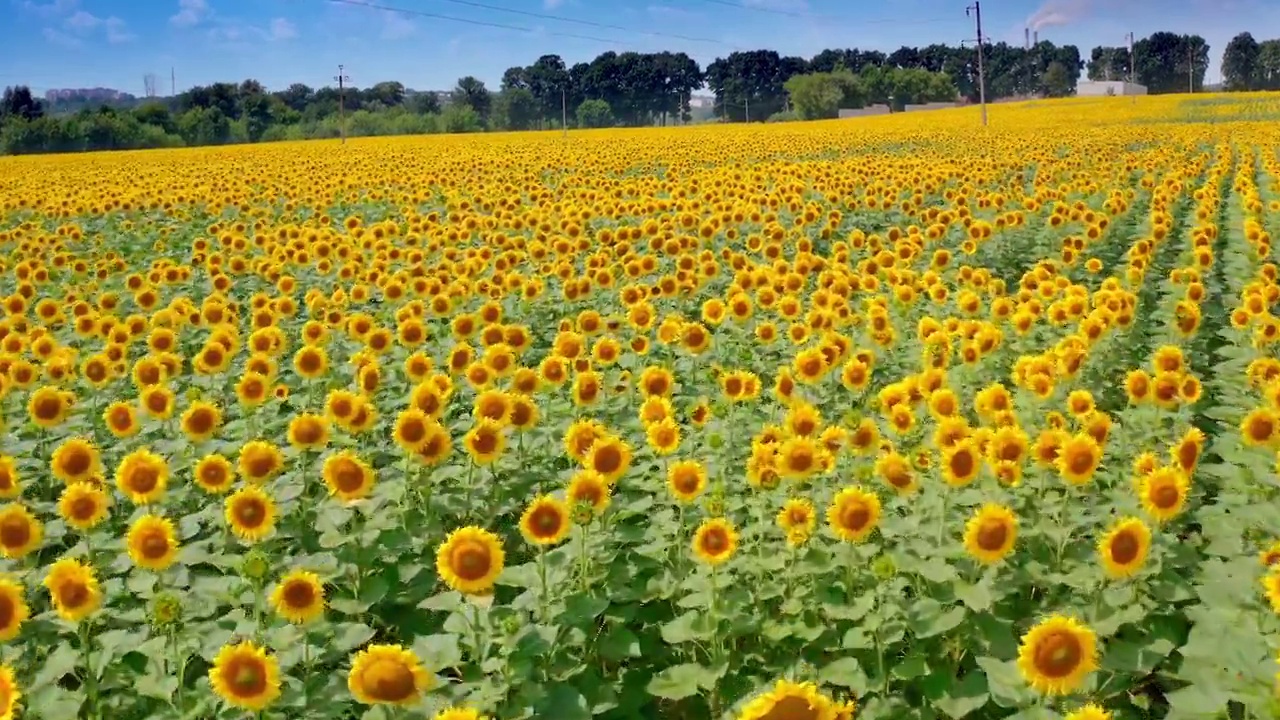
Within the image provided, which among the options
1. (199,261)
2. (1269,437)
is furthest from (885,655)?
(199,261)

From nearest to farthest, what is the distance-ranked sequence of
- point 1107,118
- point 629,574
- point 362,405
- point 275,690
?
point 275,690 < point 629,574 < point 362,405 < point 1107,118

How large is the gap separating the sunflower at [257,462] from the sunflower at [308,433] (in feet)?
0.72

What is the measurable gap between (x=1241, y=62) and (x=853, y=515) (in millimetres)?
177187

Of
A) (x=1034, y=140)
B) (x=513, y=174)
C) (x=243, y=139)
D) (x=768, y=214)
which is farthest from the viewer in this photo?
(x=243, y=139)

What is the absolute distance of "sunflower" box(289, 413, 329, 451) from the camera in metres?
4.90

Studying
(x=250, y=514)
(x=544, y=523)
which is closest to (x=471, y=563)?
(x=544, y=523)

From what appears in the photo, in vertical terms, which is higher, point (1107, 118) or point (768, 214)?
point (1107, 118)

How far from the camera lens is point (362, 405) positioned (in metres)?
5.22

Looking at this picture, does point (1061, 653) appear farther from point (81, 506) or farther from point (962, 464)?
point (81, 506)

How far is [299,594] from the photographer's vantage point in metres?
3.47

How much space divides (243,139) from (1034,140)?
6198cm

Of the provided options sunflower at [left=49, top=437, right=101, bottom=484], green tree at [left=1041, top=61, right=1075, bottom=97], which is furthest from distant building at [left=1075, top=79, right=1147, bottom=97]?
sunflower at [left=49, top=437, right=101, bottom=484]

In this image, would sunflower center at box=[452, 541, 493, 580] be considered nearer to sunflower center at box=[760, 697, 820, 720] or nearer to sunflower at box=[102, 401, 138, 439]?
sunflower center at box=[760, 697, 820, 720]

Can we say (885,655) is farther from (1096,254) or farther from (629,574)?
(1096,254)
